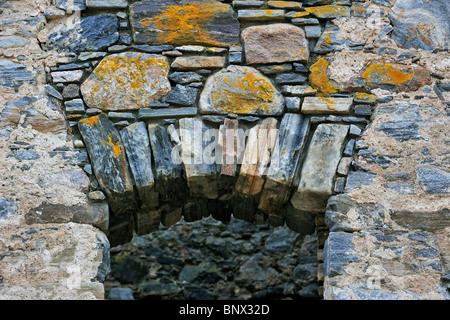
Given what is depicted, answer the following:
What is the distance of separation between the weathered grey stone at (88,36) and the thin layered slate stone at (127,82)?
0.34ft

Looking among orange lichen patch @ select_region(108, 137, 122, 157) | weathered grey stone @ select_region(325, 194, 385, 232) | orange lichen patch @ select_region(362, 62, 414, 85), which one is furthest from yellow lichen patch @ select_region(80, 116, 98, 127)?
→ orange lichen patch @ select_region(362, 62, 414, 85)

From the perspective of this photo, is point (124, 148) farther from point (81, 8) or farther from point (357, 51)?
point (357, 51)

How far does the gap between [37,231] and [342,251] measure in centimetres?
136

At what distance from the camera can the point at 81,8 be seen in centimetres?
295

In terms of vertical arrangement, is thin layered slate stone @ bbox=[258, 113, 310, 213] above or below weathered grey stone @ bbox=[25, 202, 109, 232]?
above

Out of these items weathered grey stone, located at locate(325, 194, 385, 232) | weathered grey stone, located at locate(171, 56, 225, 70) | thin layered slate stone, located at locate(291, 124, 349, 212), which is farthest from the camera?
weathered grey stone, located at locate(171, 56, 225, 70)

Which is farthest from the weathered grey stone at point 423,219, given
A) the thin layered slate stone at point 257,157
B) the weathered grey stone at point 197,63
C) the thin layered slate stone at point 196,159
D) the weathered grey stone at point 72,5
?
the weathered grey stone at point 72,5

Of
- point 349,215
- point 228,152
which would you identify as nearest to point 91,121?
point 228,152

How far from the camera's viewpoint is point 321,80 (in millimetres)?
2826

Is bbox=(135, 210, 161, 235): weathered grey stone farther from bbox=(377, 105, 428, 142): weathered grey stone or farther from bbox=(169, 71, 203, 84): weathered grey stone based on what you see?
bbox=(377, 105, 428, 142): weathered grey stone

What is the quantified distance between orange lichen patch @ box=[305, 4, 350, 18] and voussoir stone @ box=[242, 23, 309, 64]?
0.13 m

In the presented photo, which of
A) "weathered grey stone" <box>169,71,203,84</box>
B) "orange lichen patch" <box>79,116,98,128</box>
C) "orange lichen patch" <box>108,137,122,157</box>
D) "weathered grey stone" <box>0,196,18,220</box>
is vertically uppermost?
"weathered grey stone" <box>169,71,203,84</box>

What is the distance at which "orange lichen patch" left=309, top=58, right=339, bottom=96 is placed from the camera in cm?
281

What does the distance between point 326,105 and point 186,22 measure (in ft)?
2.74
